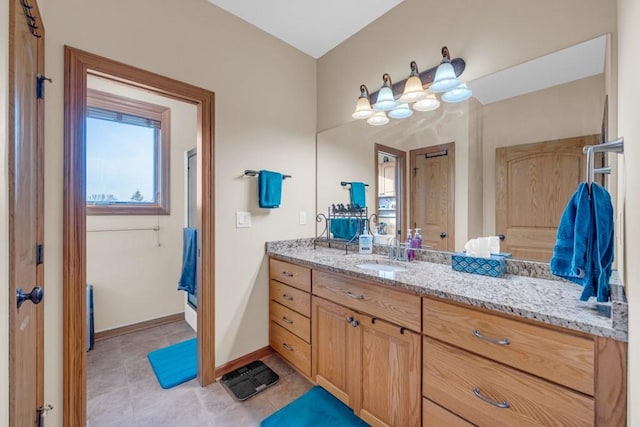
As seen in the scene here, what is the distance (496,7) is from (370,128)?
105 cm

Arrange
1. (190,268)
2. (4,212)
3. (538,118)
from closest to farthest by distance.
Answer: (4,212)
(538,118)
(190,268)

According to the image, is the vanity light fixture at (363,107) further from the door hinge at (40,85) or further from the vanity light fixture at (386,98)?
the door hinge at (40,85)

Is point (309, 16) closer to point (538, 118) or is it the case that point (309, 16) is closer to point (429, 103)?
point (429, 103)

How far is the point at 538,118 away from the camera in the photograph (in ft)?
4.91

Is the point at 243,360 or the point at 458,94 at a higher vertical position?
the point at 458,94

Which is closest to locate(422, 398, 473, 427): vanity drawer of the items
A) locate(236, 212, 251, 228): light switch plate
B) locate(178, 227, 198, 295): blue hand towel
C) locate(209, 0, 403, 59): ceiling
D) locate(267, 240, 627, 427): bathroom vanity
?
locate(267, 240, 627, 427): bathroom vanity

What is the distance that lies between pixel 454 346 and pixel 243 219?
5.30 ft

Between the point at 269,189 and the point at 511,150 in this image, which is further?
the point at 269,189

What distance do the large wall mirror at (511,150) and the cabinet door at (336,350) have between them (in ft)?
2.59

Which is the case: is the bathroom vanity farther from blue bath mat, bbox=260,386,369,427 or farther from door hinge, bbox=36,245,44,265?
door hinge, bbox=36,245,44,265

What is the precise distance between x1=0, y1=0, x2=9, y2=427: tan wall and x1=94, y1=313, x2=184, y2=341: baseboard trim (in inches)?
83.5


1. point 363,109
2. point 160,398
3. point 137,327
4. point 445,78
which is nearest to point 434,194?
point 445,78

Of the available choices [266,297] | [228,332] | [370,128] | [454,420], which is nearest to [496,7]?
[370,128]

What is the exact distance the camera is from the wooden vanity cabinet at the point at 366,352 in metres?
1.36
